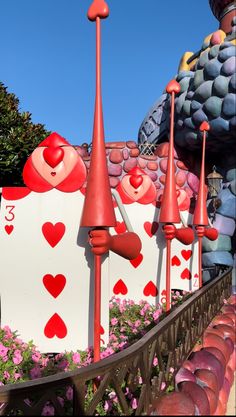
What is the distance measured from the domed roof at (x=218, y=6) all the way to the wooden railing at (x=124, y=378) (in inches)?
401

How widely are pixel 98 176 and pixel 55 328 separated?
1.70 meters

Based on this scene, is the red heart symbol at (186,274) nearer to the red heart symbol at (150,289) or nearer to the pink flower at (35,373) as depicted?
the red heart symbol at (150,289)

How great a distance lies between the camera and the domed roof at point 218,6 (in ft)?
36.7

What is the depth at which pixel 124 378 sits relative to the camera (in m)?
2.40

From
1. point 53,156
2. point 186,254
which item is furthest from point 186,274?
point 53,156

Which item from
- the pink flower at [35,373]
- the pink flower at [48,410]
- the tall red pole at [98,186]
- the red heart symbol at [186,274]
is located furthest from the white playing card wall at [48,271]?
the red heart symbol at [186,274]

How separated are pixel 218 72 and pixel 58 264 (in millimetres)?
7293

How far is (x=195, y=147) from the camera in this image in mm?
10773

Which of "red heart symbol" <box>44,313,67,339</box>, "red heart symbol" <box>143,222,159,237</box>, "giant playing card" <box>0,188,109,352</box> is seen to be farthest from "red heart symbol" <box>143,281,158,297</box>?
"red heart symbol" <box>44,313,67,339</box>

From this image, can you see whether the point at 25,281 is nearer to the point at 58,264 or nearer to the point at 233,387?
the point at 58,264

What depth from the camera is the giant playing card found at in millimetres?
3754

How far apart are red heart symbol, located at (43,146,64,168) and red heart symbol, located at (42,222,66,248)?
587 millimetres

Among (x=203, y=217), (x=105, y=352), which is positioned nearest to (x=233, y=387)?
(x=105, y=352)

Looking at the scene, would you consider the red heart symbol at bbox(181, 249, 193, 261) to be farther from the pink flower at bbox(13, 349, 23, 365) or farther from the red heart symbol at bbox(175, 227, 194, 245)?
the pink flower at bbox(13, 349, 23, 365)
